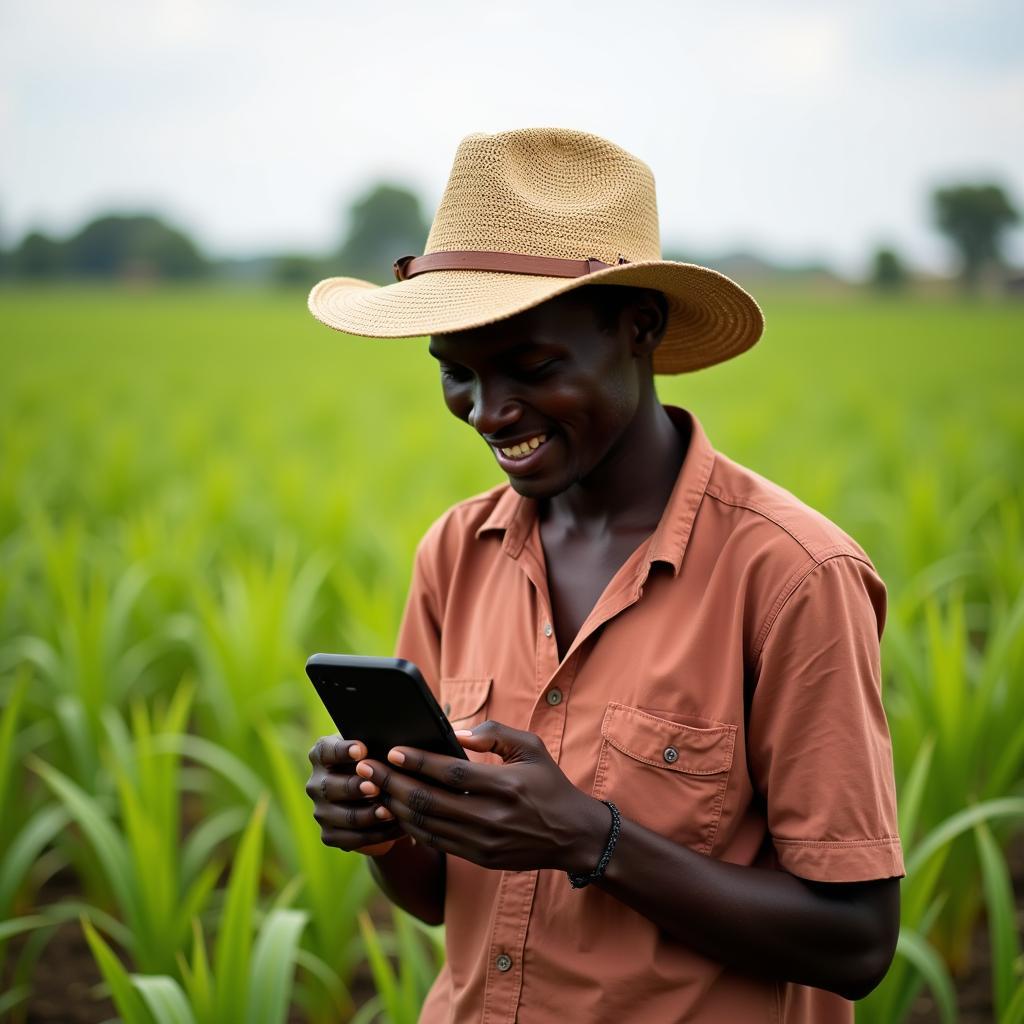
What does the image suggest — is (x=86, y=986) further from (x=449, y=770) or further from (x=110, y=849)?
(x=449, y=770)

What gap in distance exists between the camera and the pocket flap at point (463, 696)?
1.28m

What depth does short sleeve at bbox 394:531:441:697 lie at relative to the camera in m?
1.43

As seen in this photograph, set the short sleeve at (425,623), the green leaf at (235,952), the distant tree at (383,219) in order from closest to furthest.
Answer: the short sleeve at (425,623), the green leaf at (235,952), the distant tree at (383,219)

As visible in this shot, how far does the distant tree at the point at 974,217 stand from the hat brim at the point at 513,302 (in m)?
68.4

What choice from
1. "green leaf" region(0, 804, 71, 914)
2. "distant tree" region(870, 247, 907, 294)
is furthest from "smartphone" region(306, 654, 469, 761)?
"distant tree" region(870, 247, 907, 294)

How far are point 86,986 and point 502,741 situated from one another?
194 cm

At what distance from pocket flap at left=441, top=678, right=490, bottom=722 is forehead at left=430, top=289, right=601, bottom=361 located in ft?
1.30

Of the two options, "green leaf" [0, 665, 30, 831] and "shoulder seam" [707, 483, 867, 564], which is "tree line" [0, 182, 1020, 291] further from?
"shoulder seam" [707, 483, 867, 564]

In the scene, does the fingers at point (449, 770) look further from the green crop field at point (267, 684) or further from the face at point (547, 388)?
the green crop field at point (267, 684)

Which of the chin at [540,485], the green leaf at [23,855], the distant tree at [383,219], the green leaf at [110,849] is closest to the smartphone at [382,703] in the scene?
the chin at [540,485]

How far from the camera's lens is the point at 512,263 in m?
1.21

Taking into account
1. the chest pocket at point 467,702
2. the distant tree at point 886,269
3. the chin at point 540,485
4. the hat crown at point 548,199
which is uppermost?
the hat crown at point 548,199

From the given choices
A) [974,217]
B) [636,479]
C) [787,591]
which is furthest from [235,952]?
[974,217]

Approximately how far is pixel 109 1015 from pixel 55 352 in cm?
1575
